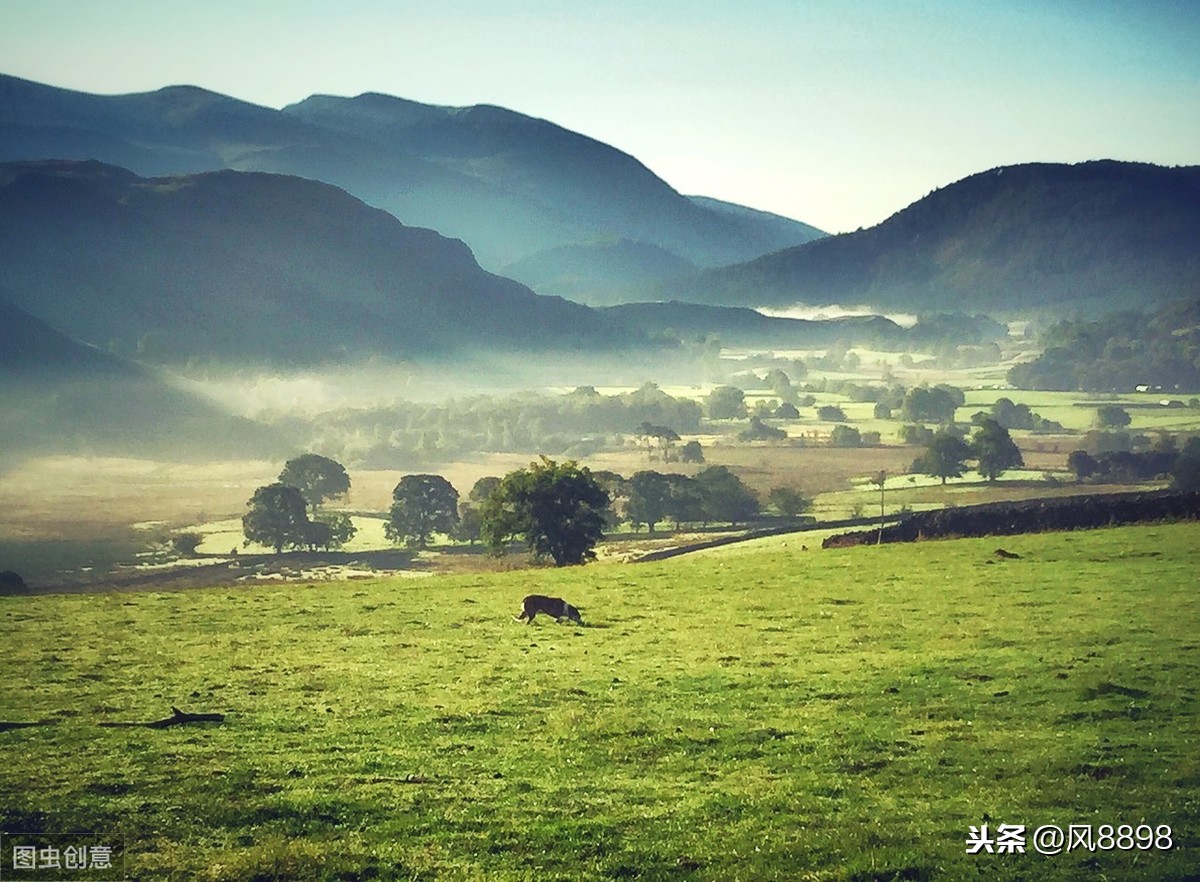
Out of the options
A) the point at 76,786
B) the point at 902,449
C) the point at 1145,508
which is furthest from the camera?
the point at 902,449

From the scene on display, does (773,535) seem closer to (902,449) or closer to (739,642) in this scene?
(739,642)

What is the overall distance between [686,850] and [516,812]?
9.74 feet

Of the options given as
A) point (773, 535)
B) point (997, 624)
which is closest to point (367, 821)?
point (997, 624)

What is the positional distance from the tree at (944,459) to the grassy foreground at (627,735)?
97404 millimetres

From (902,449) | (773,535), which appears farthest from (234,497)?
(773,535)

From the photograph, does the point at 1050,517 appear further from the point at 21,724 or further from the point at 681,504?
the point at 681,504

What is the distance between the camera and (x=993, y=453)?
447ft

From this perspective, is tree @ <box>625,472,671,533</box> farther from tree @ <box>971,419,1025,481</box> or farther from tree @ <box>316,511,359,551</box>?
tree @ <box>971,419,1025,481</box>

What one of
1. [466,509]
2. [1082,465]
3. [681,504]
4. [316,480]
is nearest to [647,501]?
[681,504]

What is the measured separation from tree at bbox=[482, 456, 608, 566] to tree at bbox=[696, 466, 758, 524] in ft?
170

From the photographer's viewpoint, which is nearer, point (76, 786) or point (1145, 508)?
point (76, 786)

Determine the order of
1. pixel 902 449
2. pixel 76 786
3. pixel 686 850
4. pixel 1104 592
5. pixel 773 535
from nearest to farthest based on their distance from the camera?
pixel 686 850 < pixel 76 786 < pixel 1104 592 < pixel 773 535 < pixel 902 449

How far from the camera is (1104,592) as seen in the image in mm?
36406

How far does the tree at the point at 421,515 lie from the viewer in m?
116
